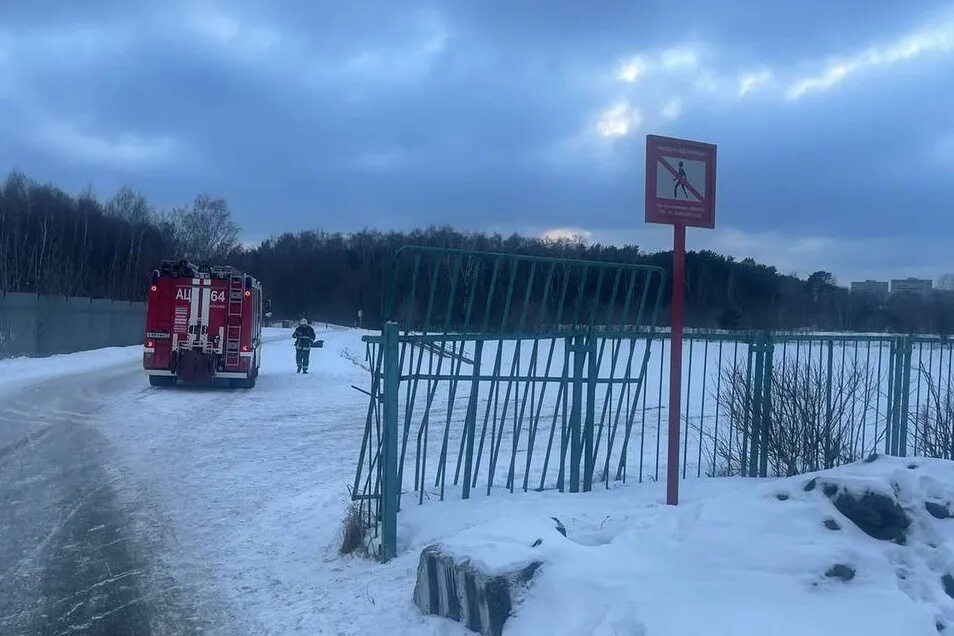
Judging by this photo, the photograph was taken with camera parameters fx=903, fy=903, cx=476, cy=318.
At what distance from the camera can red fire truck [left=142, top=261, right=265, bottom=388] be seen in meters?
21.2

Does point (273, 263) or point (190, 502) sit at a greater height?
point (273, 263)

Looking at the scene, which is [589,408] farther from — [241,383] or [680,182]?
[241,383]

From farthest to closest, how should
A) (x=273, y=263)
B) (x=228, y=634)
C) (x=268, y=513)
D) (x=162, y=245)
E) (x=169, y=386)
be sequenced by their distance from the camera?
(x=273, y=263) → (x=162, y=245) → (x=169, y=386) → (x=268, y=513) → (x=228, y=634)

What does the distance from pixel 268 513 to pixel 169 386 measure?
47.7ft

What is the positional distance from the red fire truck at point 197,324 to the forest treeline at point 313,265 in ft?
11.9

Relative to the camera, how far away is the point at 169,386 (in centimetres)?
2231

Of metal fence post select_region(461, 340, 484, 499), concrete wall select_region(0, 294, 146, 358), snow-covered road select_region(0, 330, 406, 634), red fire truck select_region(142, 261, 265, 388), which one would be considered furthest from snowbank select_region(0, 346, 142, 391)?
metal fence post select_region(461, 340, 484, 499)

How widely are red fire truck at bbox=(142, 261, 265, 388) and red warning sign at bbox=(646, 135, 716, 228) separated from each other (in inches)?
640

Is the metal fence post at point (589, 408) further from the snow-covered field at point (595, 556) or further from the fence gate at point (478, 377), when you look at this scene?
the snow-covered field at point (595, 556)

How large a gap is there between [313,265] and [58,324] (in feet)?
186

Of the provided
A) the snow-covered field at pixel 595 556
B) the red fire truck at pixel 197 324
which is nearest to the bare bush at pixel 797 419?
the snow-covered field at pixel 595 556

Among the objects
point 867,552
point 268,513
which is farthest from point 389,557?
point 867,552

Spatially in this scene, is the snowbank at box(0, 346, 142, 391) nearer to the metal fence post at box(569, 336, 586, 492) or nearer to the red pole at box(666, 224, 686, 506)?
the metal fence post at box(569, 336, 586, 492)

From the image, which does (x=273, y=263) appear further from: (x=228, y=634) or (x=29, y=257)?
(x=228, y=634)
